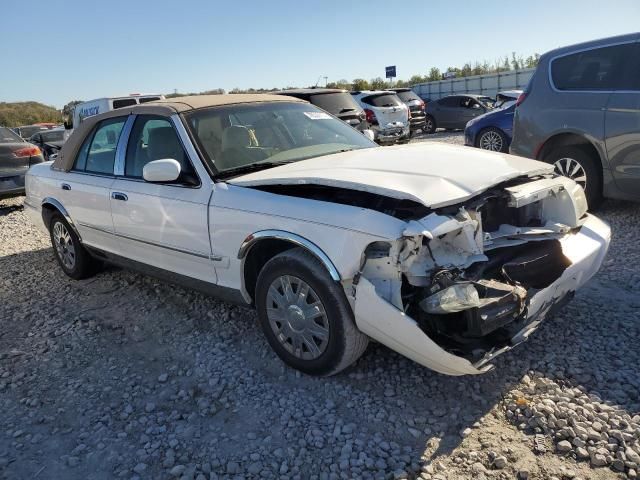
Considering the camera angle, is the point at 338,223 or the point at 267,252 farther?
the point at 267,252

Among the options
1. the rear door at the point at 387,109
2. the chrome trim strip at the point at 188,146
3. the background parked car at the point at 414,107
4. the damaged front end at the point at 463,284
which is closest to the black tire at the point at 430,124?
the background parked car at the point at 414,107

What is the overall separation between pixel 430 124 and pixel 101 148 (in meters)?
16.6

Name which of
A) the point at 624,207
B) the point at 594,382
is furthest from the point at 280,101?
the point at 624,207

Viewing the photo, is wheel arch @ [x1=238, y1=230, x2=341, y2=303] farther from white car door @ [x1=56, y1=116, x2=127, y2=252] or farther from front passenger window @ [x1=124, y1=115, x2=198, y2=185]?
white car door @ [x1=56, y1=116, x2=127, y2=252]

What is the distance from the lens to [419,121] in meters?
18.2

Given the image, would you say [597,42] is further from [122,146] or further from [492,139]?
[122,146]

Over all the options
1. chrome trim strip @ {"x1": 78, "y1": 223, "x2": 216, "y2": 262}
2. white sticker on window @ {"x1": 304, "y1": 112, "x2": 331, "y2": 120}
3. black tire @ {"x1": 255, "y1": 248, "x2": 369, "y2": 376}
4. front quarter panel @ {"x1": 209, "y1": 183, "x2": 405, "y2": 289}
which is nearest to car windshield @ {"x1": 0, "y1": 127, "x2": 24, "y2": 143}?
chrome trim strip @ {"x1": 78, "y1": 223, "x2": 216, "y2": 262}

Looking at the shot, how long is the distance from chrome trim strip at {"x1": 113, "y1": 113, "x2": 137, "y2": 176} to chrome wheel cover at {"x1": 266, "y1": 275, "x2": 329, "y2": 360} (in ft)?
6.57

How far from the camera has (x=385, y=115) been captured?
1435 centimetres

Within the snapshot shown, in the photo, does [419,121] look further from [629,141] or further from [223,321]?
[223,321]

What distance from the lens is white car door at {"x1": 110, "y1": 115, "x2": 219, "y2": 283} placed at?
367 cm

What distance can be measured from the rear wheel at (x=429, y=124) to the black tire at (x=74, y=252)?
15.9 m

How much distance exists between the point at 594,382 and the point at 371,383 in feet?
4.07

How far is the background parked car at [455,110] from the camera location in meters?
18.9
